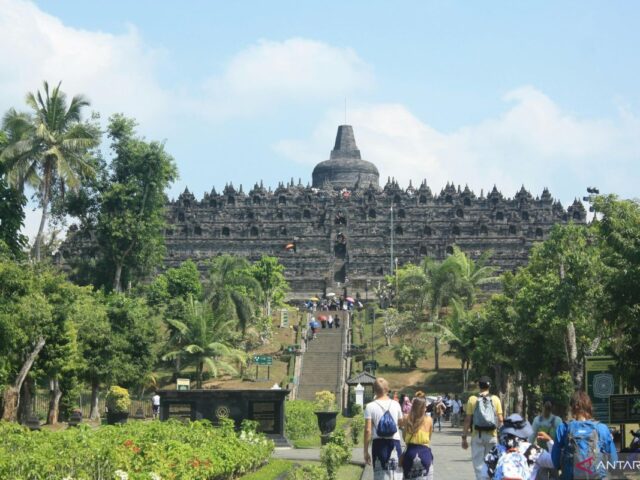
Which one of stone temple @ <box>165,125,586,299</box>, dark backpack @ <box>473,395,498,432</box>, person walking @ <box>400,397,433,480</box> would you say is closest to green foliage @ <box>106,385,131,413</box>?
dark backpack @ <box>473,395,498,432</box>

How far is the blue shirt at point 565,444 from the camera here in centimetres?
1342

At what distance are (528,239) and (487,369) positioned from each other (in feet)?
177

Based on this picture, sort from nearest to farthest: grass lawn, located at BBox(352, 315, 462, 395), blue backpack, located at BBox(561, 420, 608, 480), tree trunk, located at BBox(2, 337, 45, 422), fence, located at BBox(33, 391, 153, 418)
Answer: blue backpack, located at BBox(561, 420, 608, 480) → tree trunk, located at BBox(2, 337, 45, 422) → fence, located at BBox(33, 391, 153, 418) → grass lawn, located at BBox(352, 315, 462, 395)

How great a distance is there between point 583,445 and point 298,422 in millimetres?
22520

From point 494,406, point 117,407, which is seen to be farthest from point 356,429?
point 494,406

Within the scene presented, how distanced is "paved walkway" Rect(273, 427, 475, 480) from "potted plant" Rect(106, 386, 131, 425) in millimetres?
8934

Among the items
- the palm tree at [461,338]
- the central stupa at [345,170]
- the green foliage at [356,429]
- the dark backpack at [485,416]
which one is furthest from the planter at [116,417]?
the central stupa at [345,170]

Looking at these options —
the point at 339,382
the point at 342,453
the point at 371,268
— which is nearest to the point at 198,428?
the point at 342,453

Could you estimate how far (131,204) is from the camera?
70188 millimetres

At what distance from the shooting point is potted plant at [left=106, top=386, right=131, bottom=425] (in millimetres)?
37531

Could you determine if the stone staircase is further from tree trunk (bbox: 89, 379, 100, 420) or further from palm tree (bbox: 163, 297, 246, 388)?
tree trunk (bbox: 89, 379, 100, 420)

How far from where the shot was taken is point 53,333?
127ft

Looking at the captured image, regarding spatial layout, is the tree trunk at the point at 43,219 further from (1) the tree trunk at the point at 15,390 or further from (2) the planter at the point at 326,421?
(2) the planter at the point at 326,421

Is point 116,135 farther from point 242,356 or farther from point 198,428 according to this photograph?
point 198,428
